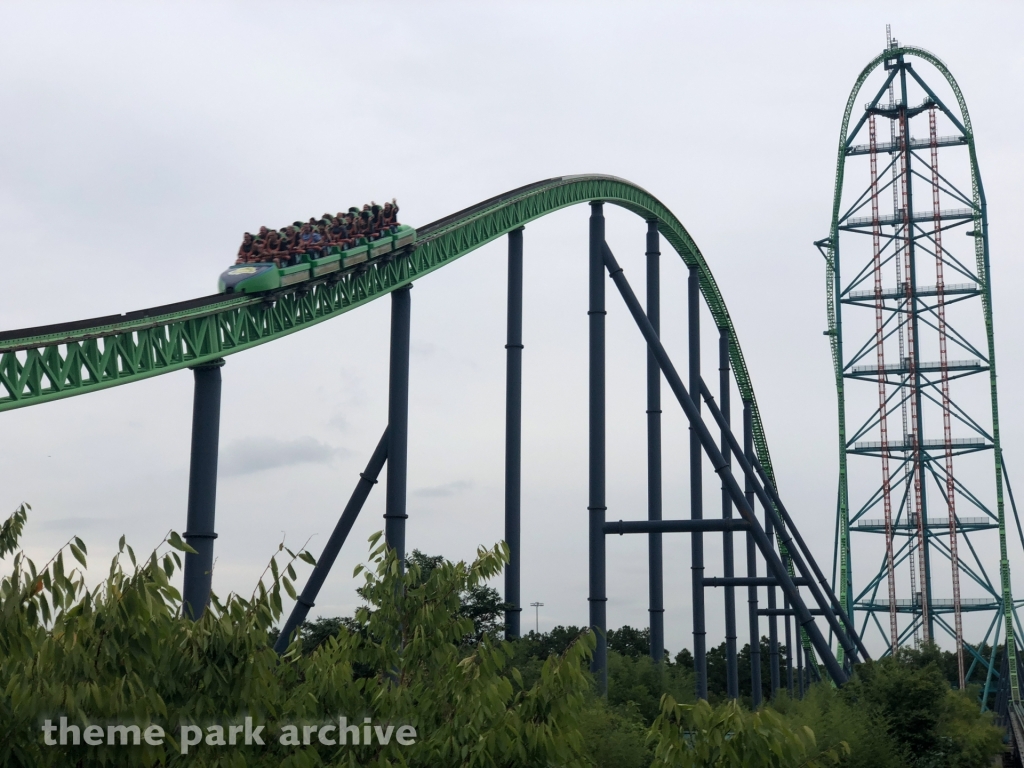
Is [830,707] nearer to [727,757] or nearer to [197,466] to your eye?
[197,466]

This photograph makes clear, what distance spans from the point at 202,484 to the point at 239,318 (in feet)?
8.03

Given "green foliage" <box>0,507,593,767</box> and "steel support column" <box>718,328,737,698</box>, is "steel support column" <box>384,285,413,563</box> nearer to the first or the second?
"green foliage" <box>0,507,593,767</box>

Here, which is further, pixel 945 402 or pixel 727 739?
pixel 945 402

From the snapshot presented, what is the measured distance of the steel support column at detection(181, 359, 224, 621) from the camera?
44.3ft

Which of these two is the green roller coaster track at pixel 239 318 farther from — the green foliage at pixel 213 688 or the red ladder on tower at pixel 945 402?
the red ladder on tower at pixel 945 402

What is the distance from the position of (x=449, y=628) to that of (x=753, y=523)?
510 inches

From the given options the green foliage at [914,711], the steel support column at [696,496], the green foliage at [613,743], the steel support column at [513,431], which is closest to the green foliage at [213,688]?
the green foliage at [613,743]

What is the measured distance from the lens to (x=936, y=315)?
122 ft

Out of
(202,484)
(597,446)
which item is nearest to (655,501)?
(597,446)

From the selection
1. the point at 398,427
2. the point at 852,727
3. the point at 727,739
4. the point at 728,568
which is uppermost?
the point at 398,427

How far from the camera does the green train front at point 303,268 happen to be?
615 inches

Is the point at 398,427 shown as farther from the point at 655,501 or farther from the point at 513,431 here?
the point at 655,501

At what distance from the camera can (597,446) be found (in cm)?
2177

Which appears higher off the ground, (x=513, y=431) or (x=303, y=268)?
(x=303, y=268)
